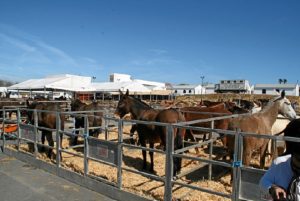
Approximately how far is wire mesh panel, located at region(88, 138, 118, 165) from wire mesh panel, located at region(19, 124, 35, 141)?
2989 millimetres

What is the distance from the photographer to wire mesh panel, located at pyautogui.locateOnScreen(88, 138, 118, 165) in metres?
5.80

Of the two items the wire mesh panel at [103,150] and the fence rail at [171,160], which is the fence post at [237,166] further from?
the wire mesh panel at [103,150]

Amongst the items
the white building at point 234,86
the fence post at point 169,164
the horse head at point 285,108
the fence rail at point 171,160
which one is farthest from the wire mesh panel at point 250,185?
the white building at point 234,86

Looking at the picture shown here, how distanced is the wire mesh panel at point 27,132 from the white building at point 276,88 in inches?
3229

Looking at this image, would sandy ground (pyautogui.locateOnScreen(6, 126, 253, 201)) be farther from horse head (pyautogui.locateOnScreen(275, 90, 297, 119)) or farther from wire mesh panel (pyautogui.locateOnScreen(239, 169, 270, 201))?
horse head (pyautogui.locateOnScreen(275, 90, 297, 119))

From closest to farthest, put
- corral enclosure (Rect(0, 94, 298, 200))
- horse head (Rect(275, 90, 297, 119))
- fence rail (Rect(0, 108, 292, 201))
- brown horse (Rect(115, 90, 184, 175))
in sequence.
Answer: fence rail (Rect(0, 108, 292, 201))
corral enclosure (Rect(0, 94, 298, 200))
brown horse (Rect(115, 90, 184, 175))
horse head (Rect(275, 90, 297, 119))

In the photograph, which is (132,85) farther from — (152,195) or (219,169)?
(152,195)

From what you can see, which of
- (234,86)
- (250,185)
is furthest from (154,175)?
(234,86)

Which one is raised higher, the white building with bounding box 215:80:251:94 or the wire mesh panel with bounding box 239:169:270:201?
the white building with bounding box 215:80:251:94

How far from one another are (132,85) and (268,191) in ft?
91.9

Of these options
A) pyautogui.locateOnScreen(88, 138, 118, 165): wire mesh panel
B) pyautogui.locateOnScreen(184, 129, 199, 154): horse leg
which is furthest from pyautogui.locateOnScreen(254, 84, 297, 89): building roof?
pyautogui.locateOnScreen(88, 138, 118, 165): wire mesh panel

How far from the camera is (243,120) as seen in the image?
614 cm

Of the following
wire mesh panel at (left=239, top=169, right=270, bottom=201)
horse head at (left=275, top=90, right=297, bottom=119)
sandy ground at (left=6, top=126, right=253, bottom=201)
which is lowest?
sandy ground at (left=6, top=126, right=253, bottom=201)

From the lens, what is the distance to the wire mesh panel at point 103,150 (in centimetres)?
580
